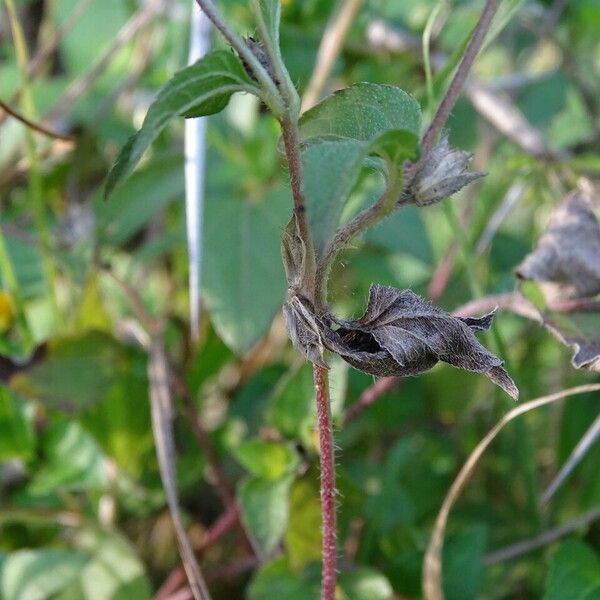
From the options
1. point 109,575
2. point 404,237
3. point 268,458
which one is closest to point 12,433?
point 109,575

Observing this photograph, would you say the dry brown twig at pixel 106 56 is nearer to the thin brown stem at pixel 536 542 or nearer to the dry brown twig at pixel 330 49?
the dry brown twig at pixel 330 49

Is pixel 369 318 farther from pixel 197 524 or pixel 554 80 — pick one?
pixel 554 80

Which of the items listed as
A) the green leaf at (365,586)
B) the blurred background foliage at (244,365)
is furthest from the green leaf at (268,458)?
the green leaf at (365,586)

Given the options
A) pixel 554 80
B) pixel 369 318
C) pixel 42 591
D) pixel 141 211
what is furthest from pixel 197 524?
pixel 554 80

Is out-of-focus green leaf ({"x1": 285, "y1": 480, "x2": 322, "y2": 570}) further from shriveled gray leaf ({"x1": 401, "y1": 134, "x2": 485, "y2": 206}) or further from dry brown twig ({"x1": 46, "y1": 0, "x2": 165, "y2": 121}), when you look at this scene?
dry brown twig ({"x1": 46, "y1": 0, "x2": 165, "y2": 121})

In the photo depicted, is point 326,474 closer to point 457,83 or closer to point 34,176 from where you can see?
point 457,83

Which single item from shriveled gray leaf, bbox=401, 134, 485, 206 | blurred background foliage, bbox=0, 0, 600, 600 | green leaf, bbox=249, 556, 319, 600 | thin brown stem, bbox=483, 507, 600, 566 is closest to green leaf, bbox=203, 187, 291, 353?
blurred background foliage, bbox=0, 0, 600, 600

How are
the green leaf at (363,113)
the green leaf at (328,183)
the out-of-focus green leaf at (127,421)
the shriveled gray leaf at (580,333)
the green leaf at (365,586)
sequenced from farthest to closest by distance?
the out-of-focus green leaf at (127,421)
the green leaf at (365,586)
the shriveled gray leaf at (580,333)
the green leaf at (363,113)
the green leaf at (328,183)
